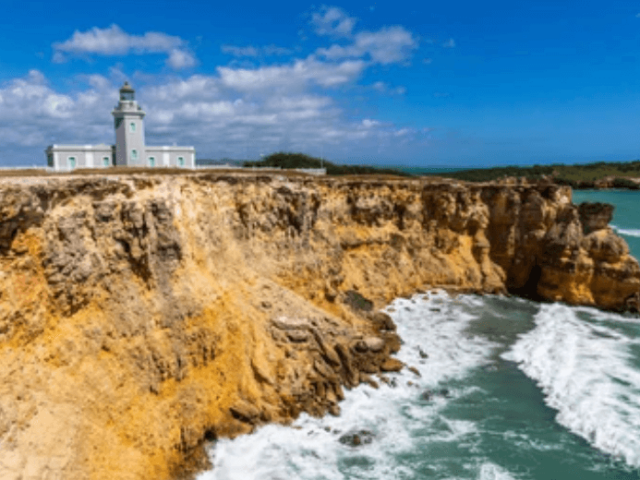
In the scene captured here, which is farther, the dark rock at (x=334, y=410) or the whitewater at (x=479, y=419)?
the dark rock at (x=334, y=410)

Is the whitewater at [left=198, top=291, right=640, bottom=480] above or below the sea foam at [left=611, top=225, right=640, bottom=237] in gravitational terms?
below

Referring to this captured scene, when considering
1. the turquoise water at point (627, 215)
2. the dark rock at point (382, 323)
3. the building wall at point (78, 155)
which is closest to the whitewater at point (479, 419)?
the dark rock at point (382, 323)

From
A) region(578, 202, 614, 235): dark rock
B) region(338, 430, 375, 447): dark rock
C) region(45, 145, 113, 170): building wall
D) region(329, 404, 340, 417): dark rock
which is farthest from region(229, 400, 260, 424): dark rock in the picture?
region(45, 145, 113, 170): building wall

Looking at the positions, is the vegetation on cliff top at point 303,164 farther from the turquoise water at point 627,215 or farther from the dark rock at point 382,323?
the dark rock at point 382,323

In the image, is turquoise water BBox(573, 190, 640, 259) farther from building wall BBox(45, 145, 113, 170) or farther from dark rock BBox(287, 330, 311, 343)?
building wall BBox(45, 145, 113, 170)

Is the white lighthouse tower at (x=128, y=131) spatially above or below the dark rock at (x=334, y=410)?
above

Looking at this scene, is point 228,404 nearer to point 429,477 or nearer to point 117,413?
point 117,413
